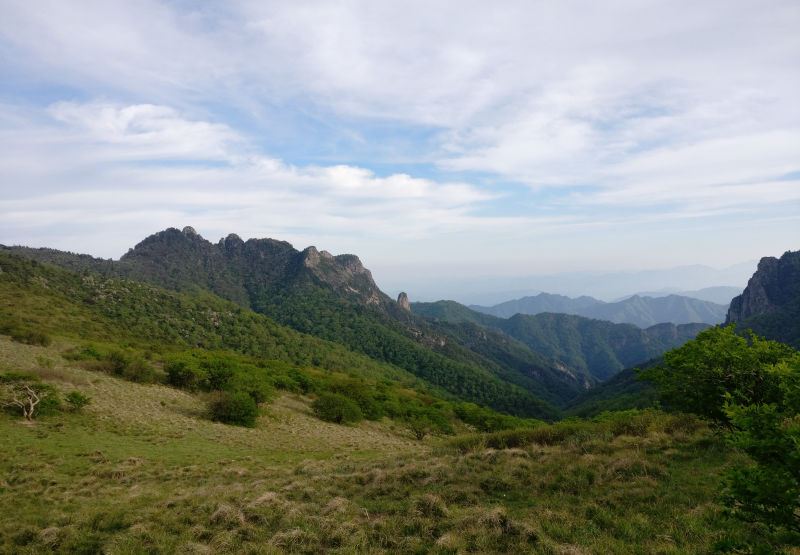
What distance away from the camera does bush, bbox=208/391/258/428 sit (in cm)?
3073

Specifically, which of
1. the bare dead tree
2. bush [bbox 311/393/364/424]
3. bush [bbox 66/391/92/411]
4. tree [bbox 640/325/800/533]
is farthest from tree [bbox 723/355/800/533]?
bush [bbox 311/393/364/424]

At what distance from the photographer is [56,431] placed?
21.8 m

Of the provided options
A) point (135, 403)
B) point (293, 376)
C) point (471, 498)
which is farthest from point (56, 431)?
point (293, 376)

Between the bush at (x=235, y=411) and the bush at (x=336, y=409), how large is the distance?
8.46m

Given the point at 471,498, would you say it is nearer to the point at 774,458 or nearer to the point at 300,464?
the point at 774,458

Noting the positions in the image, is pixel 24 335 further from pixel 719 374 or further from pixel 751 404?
pixel 719 374

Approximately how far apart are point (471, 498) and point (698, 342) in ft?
38.9

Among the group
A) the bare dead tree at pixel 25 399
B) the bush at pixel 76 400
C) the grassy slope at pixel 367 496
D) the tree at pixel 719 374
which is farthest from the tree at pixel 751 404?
the bush at pixel 76 400

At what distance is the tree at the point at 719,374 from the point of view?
1222 centimetres

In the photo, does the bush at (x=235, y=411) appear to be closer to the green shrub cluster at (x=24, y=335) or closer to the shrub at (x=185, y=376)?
the shrub at (x=185, y=376)

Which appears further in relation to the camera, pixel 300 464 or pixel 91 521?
pixel 300 464

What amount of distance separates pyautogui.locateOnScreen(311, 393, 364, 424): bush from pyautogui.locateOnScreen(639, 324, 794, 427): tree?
30536 mm

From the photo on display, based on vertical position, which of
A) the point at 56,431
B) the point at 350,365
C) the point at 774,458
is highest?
the point at 774,458

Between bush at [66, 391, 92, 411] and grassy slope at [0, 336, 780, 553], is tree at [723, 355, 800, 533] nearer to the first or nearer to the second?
grassy slope at [0, 336, 780, 553]
